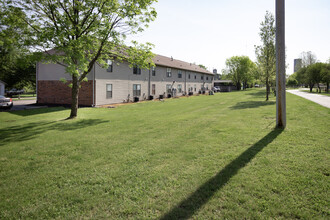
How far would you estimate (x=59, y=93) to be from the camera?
77.4 feet

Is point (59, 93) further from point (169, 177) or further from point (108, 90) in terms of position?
point (169, 177)

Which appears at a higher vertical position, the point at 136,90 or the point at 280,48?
the point at 280,48

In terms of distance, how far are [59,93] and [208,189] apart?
2438cm

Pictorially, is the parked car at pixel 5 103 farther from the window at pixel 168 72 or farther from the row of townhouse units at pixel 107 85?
the window at pixel 168 72

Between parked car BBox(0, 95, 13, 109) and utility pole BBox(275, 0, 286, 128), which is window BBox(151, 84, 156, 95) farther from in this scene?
utility pole BBox(275, 0, 286, 128)

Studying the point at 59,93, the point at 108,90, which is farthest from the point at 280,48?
the point at 59,93

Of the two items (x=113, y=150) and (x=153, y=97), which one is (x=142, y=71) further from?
(x=113, y=150)

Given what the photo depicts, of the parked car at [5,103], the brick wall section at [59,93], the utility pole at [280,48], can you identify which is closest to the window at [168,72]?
the brick wall section at [59,93]

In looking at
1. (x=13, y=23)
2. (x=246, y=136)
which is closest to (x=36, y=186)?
(x=246, y=136)

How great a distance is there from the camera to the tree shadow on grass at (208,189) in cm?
301

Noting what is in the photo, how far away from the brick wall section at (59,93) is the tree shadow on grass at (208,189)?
18.8 metres

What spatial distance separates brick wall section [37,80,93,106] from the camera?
21.0m

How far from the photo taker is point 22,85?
44938mm

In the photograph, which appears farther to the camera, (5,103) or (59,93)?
(59,93)
